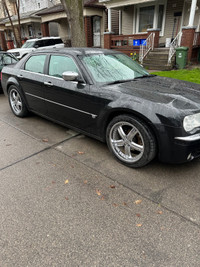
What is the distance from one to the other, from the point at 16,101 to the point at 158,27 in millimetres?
12862

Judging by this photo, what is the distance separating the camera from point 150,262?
5.81 feet

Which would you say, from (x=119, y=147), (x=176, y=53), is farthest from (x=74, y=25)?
(x=119, y=147)

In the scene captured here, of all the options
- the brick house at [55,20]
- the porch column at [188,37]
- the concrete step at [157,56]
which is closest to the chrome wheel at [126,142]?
the concrete step at [157,56]

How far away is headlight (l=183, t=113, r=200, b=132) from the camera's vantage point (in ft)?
8.25

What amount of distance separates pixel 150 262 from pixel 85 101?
2.33m

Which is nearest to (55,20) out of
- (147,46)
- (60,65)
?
(147,46)

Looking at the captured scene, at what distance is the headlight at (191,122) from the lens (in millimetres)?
2516

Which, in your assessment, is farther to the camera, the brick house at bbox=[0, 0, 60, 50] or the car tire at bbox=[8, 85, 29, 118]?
the brick house at bbox=[0, 0, 60, 50]

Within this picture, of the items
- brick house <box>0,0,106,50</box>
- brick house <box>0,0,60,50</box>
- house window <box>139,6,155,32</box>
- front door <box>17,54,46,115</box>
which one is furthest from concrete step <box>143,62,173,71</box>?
brick house <box>0,0,60,50</box>

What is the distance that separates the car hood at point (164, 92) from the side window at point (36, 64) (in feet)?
5.75

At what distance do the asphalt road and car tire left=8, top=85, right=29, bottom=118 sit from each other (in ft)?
5.30

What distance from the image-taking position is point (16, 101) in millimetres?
5258

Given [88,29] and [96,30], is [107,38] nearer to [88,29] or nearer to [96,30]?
[88,29]

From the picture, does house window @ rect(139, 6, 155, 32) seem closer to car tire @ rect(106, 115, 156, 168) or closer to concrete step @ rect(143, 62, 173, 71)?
concrete step @ rect(143, 62, 173, 71)
